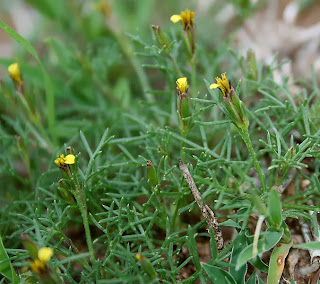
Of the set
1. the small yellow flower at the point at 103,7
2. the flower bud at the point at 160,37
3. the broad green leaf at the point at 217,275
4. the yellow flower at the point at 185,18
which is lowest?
the broad green leaf at the point at 217,275

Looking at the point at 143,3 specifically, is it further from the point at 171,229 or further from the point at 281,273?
the point at 281,273

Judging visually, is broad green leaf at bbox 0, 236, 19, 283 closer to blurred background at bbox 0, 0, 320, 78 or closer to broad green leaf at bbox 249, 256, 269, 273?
broad green leaf at bbox 249, 256, 269, 273

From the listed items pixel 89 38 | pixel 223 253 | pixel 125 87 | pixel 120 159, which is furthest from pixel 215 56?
pixel 223 253

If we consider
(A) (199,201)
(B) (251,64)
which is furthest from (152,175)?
(B) (251,64)

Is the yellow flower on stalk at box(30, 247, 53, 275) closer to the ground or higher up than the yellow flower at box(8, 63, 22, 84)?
closer to the ground

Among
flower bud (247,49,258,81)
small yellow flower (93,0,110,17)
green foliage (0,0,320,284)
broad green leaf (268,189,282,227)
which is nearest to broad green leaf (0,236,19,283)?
green foliage (0,0,320,284)

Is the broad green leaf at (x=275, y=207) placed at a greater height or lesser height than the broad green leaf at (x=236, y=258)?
greater

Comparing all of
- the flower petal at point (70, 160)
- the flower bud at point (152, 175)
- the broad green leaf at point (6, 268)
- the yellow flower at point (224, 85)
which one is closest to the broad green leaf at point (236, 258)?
the flower bud at point (152, 175)

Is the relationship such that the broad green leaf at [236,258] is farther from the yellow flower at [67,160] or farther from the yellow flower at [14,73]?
the yellow flower at [14,73]
